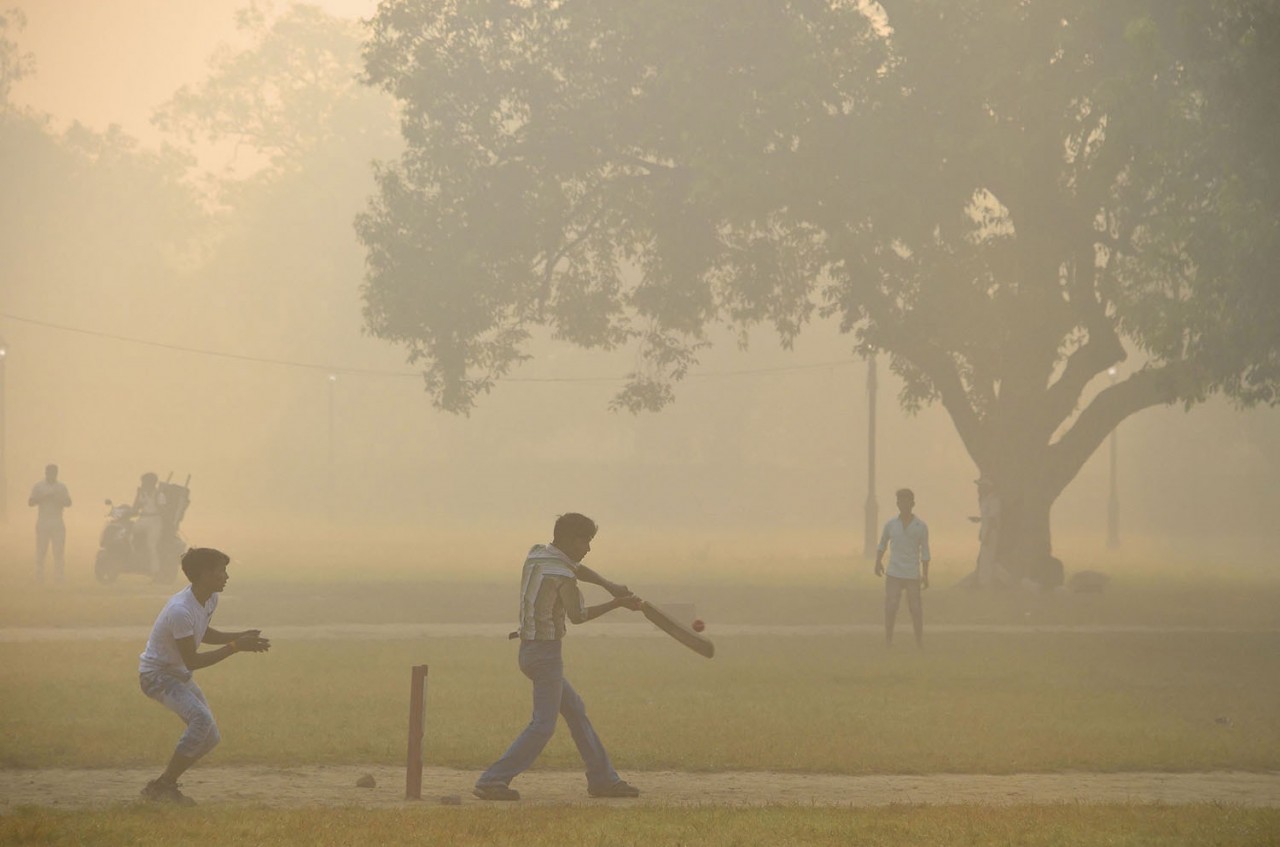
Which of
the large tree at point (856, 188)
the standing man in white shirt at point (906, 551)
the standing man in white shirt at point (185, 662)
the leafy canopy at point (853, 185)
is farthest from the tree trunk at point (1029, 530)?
the standing man in white shirt at point (185, 662)

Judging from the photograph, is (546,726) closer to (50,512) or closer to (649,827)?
(649,827)

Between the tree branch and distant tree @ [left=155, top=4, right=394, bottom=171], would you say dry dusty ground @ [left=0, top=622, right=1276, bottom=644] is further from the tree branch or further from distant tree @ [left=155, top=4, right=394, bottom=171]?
distant tree @ [left=155, top=4, right=394, bottom=171]

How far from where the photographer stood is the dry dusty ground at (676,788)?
35.8 ft

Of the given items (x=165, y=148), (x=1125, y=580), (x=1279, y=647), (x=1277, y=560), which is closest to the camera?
(x=1279, y=647)

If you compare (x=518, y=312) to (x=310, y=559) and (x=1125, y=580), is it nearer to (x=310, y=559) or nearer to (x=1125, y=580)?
(x=310, y=559)

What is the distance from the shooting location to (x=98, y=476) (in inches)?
3231

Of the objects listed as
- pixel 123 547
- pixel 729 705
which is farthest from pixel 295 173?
pixel 729 705

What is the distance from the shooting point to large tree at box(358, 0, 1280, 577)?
1054 inches

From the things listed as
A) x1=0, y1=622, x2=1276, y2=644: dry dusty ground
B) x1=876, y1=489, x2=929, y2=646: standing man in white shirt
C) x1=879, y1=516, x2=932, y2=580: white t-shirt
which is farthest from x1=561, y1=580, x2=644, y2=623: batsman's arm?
x1=0, y1=622, x2=1276, y2=644: dry dusty ground

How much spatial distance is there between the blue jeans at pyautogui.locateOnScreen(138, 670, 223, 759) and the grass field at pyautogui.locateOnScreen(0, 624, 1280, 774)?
1.94 metres

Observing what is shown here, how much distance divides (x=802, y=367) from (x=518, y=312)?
47490 millimetres

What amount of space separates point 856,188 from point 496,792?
72.1ft

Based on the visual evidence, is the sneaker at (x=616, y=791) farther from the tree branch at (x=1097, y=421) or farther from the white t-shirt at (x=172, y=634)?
the tree branch at (x=1097, y=421)

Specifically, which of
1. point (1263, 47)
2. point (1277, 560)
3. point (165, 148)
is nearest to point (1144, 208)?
point (1263, 47)
